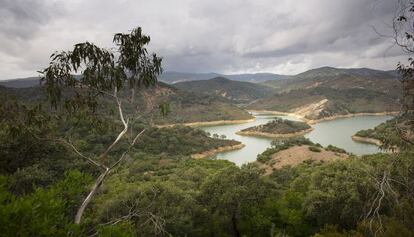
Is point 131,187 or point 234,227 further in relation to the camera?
point 131,187

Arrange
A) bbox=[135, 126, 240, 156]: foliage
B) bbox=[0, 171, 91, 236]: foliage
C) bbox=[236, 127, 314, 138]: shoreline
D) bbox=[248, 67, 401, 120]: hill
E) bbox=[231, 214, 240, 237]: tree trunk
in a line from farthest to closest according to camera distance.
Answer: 1. bbox=[248, 67, 401, 120]: hill
2. bbox=[236, 127, 314, 138]: shoreline
3. bbox=[135, 126, 240, 156]: foliage
4. bbox=[231, 214, 240, 237]: tree trunk
5. bbox=[0, 171, 91, 236]: foliage

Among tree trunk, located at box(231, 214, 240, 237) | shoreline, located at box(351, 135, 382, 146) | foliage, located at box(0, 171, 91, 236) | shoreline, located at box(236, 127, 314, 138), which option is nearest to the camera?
foliage, located at box(0, 171, 91, 236)

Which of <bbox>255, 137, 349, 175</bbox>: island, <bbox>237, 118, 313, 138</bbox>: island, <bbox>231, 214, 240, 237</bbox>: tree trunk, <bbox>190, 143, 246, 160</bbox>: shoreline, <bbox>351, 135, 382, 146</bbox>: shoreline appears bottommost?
<bbox>190, 143, 246, 160</bbox>: shoreline

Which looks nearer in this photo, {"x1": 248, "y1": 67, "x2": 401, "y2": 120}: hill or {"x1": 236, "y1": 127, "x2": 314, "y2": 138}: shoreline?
{"x1": 236, "y1": 127, "x2": 314, "y2": 138}: shoreline

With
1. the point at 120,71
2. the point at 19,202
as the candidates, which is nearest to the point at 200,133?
the point at 120,71

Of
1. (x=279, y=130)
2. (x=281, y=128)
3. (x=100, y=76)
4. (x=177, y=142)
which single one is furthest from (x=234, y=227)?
(x=281, y=128)

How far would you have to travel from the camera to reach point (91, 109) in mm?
9094

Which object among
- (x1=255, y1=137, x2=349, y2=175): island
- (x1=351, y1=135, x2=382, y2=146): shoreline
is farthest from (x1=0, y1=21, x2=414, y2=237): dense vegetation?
(x1=351, y1=135, x2=382, y2=146): shoreline

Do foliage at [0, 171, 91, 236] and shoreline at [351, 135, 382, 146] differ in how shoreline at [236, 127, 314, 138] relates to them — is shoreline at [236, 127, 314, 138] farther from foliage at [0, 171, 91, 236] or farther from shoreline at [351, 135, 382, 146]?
foliage at [0, 171, 91, 236]

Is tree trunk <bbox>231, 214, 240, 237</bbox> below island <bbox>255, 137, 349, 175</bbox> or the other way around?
the other way around

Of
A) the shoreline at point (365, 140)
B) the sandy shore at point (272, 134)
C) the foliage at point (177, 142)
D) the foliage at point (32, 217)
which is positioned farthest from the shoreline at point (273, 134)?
the foliage at point (32, 217)

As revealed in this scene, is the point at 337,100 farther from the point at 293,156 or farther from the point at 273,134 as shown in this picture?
the point at 293,156

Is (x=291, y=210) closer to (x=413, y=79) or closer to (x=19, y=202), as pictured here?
(x=413, y=79)

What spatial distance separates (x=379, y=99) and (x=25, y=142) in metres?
141
